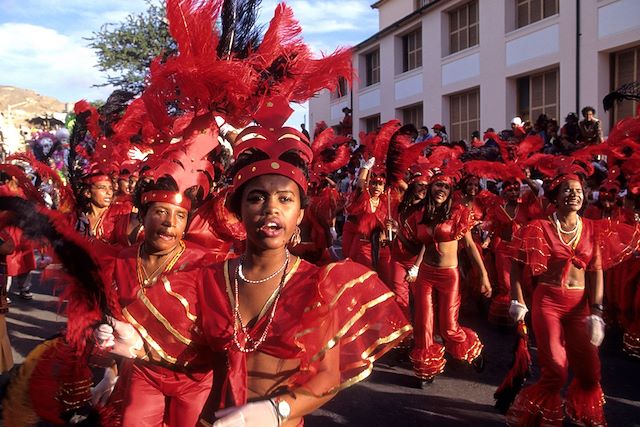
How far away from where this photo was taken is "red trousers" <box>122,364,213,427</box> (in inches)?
114

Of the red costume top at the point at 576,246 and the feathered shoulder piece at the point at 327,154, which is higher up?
the feathered shoulder piece at the point at 327,154

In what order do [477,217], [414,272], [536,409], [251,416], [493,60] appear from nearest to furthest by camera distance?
[251,416] < [536,409] < [414,272] < [477,217] < [493,60]

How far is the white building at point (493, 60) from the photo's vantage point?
14.6 m

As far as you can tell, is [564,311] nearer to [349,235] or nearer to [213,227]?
[213,227]

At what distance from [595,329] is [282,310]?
2.99 metres

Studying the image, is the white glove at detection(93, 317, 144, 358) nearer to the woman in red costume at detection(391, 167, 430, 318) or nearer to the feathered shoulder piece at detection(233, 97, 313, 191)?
the feathered shoulder piece at detection(233, 97, 313, 191)

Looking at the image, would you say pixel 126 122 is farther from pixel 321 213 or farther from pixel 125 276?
pixel 321 213

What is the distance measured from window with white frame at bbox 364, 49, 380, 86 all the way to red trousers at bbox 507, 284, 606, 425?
22.9 m

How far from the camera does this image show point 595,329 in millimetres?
4348

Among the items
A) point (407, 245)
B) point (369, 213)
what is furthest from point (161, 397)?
point (369, 213)

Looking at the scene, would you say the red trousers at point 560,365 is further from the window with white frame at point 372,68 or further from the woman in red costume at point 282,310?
the window with white frame at point 372,68

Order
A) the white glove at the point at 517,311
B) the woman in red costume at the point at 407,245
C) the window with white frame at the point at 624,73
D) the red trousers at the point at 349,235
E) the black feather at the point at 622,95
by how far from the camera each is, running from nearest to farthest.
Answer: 1. the white glove at the point at 517,311
2. the woman in red costume at the point at 407,245
3. the black feather at the point at 622,95
4. the red trousers at the point at 349,235
5. the window with white frame at the point at 624,73

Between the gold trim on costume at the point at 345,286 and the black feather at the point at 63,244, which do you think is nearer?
the gold trim on costume at the point at 345,286

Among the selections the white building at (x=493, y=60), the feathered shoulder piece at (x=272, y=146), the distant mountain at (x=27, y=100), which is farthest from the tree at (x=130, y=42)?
the distant mountain at (x=27, y=100)
